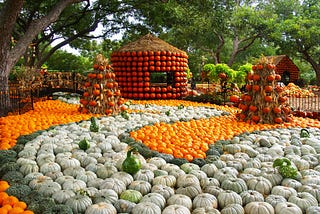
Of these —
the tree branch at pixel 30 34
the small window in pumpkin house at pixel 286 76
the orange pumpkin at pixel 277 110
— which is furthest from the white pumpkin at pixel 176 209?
the small window in pumpkin house at pixel 286 76

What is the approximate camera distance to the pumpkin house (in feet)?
50.7

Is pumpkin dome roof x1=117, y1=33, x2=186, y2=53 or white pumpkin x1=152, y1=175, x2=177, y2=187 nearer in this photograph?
white pumpkin x1=152, y1=175, x2=177, y2=187

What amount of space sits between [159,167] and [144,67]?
1098 centimetres

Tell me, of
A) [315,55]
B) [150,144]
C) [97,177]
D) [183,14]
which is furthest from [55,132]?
[315,55]

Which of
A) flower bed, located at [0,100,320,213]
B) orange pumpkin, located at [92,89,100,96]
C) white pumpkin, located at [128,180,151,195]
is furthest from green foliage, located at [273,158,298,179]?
orange pumpkin, located at [92,89,100,96]

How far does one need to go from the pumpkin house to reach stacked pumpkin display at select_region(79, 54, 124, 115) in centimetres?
533

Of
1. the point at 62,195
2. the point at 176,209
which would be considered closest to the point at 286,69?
the point at 176,209

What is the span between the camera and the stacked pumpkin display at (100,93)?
9774 millimetres

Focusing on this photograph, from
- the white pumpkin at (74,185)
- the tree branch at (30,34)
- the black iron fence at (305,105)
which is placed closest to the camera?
the white pumpkin at (74,185)

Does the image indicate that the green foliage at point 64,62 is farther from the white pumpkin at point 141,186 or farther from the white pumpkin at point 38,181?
the white pumpkin at point 141,186

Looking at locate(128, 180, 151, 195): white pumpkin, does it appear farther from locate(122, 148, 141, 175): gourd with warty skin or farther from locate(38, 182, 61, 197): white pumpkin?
locate(38, 182, 61, 197): white pumpkin

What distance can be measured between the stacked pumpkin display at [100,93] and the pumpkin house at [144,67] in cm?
533

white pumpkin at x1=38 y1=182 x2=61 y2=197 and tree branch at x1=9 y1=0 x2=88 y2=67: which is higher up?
tree branch at x1=9 y1=0 x2=88 y2=67

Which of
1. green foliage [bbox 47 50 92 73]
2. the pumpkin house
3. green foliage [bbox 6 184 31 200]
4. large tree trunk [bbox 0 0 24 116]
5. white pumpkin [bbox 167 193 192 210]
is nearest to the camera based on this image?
white pumpkin [bbox 167 193 192 210]
